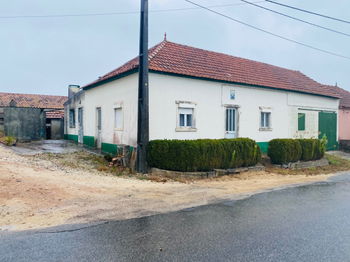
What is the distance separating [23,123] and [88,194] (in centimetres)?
1569

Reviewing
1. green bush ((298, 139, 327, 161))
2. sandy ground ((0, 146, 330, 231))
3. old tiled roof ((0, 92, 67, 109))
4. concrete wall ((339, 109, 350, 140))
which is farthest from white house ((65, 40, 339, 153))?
old tiled roof ((0, 92, 67, 109))

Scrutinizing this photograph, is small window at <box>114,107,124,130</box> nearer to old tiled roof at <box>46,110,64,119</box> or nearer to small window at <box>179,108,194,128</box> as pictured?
small window at <box>179,108,194,128</box>

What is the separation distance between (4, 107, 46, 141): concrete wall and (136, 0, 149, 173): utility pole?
13392 millimetres

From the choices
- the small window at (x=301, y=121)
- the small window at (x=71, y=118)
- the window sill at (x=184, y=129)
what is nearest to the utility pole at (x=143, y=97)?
the window sill at (x=184, y=129)

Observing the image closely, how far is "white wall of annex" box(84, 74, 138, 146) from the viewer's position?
12.7 metres

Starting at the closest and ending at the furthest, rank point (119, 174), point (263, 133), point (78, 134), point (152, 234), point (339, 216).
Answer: point (152, 234)
point (339, 216)
point (119, 174)
point (263, 133)
point (78, 134)

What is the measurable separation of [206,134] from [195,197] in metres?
6.37

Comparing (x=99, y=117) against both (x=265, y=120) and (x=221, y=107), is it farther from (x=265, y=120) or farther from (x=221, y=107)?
(x=265, y=120)

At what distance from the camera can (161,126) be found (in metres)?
12.2

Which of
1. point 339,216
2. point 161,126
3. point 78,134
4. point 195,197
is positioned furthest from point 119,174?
point 78,134

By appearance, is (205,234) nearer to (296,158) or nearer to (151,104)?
(151,104)

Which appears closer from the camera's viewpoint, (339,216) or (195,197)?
(339,216)

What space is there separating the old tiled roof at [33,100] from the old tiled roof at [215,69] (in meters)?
21.2

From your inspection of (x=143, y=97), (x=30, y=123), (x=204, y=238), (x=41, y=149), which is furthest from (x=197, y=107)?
(x=30, y=123)
